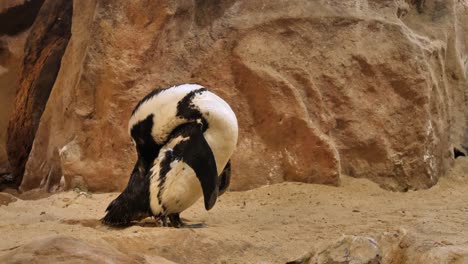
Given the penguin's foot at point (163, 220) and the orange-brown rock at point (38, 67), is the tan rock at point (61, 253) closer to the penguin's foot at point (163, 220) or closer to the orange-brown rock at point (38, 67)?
the penguin's foot at point (163, 220)

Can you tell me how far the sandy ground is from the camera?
370 cm

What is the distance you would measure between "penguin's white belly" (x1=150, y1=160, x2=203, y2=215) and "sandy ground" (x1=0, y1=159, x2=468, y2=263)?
16 centimetres

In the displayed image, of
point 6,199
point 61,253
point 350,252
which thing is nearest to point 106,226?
point 61,253

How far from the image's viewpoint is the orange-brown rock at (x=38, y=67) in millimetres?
8508

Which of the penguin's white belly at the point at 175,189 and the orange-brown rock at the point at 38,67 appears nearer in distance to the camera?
the penguin's white belly at the point at 175,189

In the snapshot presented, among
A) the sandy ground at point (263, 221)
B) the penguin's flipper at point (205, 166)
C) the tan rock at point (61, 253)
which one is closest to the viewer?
the tan rock at point (61, 253)

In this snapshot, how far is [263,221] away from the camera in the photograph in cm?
457

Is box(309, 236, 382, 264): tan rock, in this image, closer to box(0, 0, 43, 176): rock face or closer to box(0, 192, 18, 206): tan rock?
box(0, 192, 18, 206): tan rock

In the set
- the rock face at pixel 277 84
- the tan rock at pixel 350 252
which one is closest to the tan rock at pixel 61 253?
the tan rock at pixel 350 252

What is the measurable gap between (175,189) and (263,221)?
627 mm

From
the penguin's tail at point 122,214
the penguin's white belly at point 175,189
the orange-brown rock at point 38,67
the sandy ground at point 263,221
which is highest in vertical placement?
the orange-brown rock at point 38,67

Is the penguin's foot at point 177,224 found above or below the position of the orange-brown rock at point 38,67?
below

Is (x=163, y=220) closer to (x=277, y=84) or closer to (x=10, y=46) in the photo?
(x=277, y=84)

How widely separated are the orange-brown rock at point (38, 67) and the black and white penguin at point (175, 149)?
4.41m
